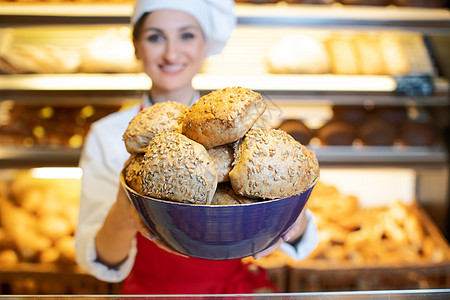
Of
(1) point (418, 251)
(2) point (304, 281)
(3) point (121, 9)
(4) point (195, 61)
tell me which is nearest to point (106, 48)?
(3) point (121, 9)

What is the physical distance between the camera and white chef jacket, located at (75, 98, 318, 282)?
4.84 ft

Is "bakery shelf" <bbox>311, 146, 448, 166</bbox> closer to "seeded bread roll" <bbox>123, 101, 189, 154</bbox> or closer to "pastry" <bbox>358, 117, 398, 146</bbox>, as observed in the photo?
"pastry" <bbox>358, 117, 398, 146</bbox>

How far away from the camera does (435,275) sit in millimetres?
2289

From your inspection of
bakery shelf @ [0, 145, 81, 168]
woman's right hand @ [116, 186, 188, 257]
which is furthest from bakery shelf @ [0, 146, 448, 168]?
woman's right hand @ [116, 186, 188, 257]

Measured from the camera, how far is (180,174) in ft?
2.44

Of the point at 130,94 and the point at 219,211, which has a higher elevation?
the point at 130,94

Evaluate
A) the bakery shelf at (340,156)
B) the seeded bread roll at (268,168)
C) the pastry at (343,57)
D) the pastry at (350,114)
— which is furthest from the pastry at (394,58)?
the seeded bread roll at (268,168)

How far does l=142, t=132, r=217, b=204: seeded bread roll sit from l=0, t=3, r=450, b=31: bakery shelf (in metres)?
1.63

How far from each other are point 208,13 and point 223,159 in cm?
98

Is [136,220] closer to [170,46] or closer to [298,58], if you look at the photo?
[170,46]

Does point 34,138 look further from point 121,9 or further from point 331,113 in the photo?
point 331,113

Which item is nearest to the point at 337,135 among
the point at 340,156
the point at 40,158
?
the point at 340,156

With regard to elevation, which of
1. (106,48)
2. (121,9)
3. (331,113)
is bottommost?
(331,113)

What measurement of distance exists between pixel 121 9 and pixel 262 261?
4.91 ft
